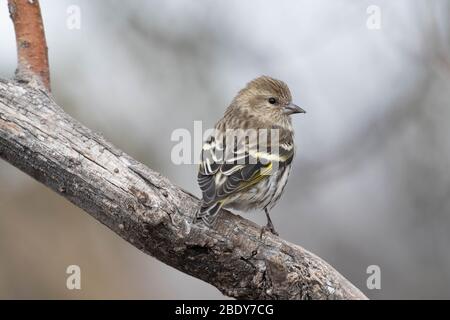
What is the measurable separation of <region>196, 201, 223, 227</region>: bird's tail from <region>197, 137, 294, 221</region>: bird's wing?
0.08 metres

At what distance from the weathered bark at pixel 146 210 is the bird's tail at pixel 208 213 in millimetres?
51

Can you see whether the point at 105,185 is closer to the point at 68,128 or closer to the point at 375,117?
the point at 68,128

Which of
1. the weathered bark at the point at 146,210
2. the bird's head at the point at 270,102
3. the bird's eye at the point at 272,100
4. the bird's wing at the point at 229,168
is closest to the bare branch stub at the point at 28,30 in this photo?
the weathered bark at the point at 146,210

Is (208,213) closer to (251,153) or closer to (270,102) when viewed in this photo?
(251,153)

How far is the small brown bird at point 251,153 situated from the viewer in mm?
5257

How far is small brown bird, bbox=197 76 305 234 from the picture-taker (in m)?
5.26

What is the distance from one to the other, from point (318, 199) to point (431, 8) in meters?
3.15

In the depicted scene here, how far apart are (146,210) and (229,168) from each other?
1.09 metres

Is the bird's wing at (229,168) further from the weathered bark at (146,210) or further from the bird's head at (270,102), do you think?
the bird's head at (270,102)

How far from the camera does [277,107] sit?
6.75 m

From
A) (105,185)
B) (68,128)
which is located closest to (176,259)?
(105,185)

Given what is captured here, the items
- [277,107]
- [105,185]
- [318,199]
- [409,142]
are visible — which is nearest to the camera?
[105,185]
